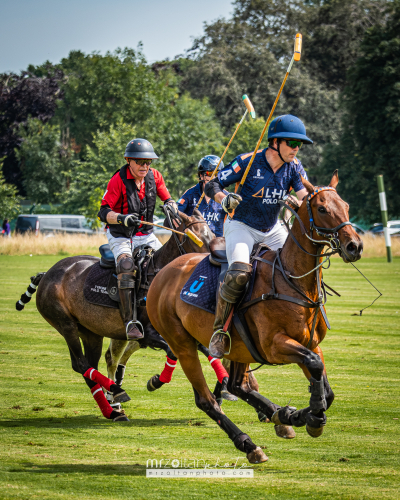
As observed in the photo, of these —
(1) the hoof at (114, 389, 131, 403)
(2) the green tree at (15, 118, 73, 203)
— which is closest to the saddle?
(1) the hoof at (114, 389, 131, 403)

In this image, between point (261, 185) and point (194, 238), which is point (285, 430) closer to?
point (261, 185)

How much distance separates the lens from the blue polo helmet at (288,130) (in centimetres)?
522

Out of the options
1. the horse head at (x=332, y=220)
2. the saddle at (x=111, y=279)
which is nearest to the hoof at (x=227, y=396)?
the saddle at (x=111, y=279)

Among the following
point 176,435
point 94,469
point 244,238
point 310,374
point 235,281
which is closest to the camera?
point 310,374

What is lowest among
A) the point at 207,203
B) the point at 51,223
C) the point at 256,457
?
the point at 51,223

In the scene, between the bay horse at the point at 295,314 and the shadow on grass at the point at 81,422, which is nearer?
the bay horse at the point at 295,314

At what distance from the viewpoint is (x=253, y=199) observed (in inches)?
216

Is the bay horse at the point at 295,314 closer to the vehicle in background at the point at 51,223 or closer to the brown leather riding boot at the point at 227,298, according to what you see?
the brown leather riding boot at the point at 227,298

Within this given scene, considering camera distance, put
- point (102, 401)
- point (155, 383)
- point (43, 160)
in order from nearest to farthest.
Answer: point (102, 401), point (155, 383), point (43, 160)

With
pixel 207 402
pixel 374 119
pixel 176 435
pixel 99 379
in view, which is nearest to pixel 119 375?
pixel 99 379

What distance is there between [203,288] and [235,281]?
593mm

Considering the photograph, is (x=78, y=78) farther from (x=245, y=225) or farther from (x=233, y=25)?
(x=245, y=225)

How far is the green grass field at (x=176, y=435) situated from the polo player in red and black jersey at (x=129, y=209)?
116 cm

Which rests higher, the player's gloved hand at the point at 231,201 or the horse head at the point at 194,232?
the player's gloved hand at the point at 231,201
